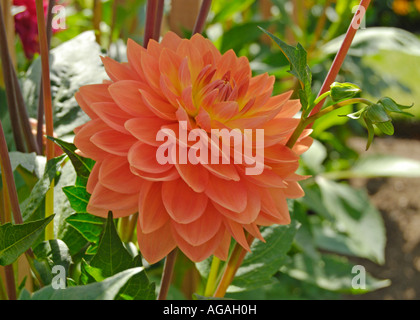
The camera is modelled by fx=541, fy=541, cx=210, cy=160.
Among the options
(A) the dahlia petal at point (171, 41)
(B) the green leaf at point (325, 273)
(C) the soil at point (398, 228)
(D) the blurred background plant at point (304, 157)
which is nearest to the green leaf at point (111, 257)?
(D) the blurred background plant at point (304, 157)

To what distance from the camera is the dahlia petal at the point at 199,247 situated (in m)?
0.28

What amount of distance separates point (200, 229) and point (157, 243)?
3 cm

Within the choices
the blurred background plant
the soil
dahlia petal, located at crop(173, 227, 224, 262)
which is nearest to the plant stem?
the blurred background plant

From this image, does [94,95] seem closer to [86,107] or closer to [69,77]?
[86,107]

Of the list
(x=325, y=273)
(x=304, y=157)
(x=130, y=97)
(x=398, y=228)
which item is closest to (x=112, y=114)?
(x=130, y=97)

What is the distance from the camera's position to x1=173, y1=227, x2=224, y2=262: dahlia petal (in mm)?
276

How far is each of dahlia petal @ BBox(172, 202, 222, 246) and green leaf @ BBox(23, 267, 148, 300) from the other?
0.04 meters

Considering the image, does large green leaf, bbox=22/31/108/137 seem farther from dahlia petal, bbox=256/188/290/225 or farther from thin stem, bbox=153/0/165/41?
dahlia petal, bbox=256/188/290/225

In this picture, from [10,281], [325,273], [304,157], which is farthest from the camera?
[325,273]

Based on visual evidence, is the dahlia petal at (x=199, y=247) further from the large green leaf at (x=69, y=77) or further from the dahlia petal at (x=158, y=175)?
the large green leaf at (x=69, y=77)

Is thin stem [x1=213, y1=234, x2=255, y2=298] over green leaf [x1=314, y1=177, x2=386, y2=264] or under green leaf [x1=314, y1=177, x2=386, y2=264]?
over

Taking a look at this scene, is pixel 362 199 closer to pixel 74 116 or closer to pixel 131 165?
pixel 74 116

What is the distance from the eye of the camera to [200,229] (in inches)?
10.7

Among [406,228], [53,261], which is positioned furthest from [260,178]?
[406,228]
